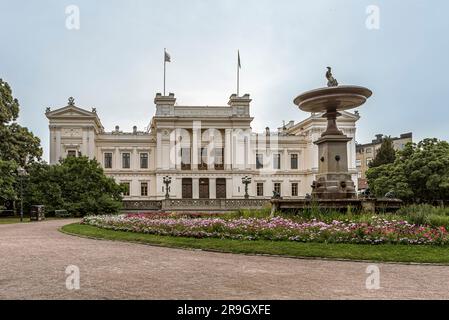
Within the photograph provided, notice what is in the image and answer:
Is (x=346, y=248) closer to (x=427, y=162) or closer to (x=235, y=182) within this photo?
(x=427, y=162)

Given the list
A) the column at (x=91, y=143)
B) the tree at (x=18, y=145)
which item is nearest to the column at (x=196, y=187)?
the column at (x=91, y=143)

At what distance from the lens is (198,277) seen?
26.7ft

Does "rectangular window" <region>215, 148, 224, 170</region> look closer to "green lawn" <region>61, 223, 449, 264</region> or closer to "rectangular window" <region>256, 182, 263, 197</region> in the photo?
"rectangular window" <region>256, 182, 263, 197</region>

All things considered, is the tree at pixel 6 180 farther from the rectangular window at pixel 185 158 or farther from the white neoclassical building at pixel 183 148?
the rectangular window at pixel 185 158

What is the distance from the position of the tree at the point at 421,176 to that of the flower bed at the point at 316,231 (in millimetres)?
25697

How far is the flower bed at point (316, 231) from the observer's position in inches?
479

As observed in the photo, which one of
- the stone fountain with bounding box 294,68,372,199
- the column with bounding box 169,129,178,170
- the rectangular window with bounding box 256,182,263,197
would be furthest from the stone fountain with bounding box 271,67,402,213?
the rectangular window with bounding box 256,182,263,197

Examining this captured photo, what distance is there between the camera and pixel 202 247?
12617 millimetres

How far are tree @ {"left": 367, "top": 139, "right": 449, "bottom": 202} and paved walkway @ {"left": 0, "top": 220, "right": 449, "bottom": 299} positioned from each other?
29865 millimetres

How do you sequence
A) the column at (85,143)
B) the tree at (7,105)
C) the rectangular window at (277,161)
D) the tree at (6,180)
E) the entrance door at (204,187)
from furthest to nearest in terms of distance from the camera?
the rectangular window at (277,161) → the entrance door at (204,187) → the column at (85,143) → the tree at (7,105) → the tree at (6,180)

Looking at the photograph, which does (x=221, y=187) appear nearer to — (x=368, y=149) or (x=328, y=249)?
(x=368, y=149)

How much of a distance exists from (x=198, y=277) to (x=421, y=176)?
33845 mm

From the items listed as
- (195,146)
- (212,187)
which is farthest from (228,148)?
(212,187)

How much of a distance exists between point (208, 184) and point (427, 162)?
27586 millimetres
